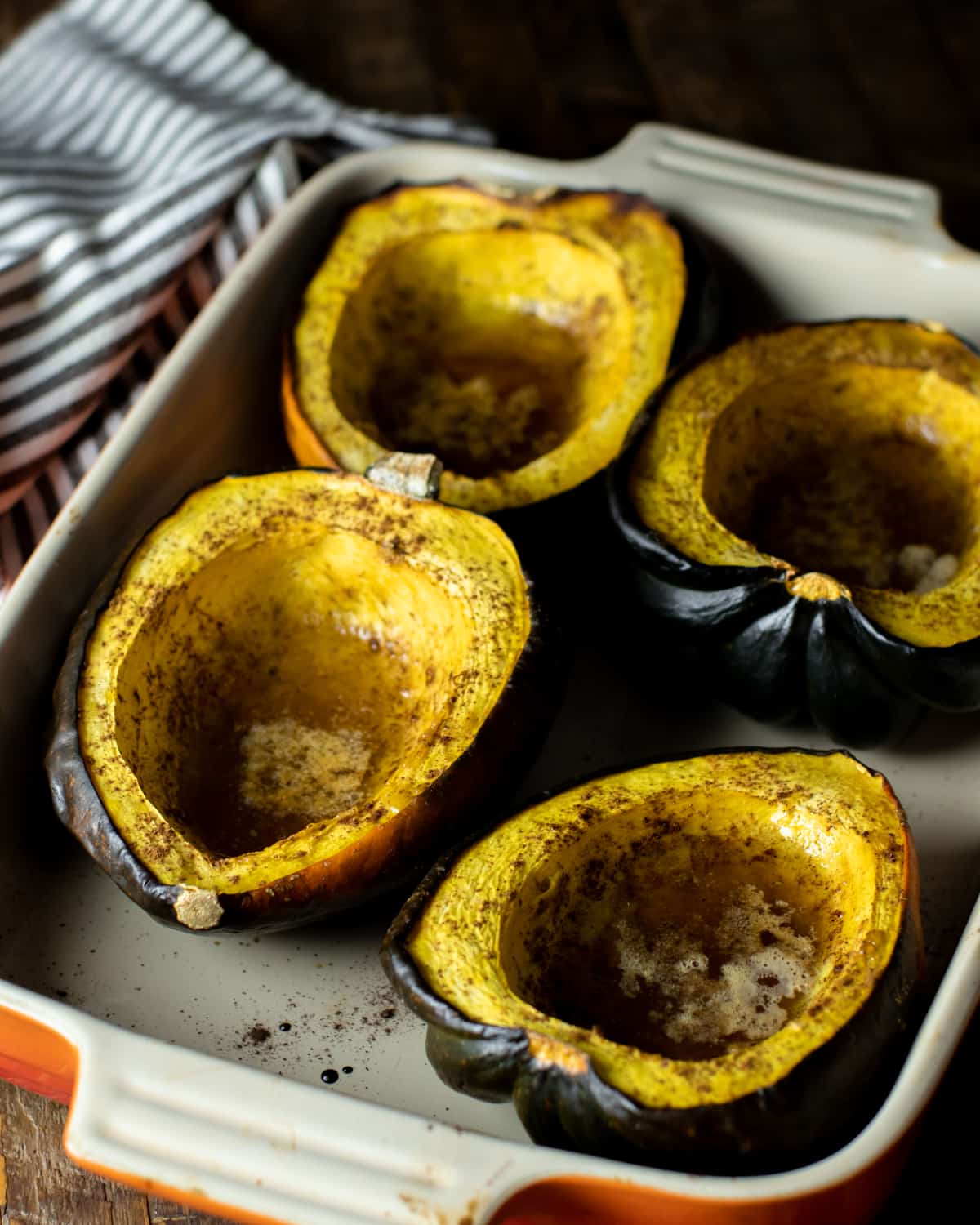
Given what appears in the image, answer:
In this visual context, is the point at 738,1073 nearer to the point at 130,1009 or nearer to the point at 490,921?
the point at 490,921

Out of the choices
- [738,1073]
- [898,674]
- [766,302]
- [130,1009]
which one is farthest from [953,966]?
[766,302]

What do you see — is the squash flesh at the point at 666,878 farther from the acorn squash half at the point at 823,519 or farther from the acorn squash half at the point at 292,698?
the acorn squash half at the point at 823,519

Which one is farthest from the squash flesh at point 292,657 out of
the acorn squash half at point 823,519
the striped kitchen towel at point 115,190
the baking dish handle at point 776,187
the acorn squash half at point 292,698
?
the baking dish handle at point 776,187

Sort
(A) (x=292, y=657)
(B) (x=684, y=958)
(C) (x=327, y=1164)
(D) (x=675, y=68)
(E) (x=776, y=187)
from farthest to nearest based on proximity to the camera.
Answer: (D) (x=675, y=68) → (E) (x=776, y=187) → (A) (x=292, y=657) → (B) (x=684, y=958) → (C) (x=327, y=1164)

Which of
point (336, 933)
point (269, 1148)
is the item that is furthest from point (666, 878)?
point (269, 1148)

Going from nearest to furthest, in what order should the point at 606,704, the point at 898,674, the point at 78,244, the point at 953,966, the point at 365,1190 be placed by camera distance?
the point at 365,1190
the point at 953,966
the point at 898,674
the point at 606,704
the point at 78,244

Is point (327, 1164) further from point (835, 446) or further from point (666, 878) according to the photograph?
point (835, 446)
